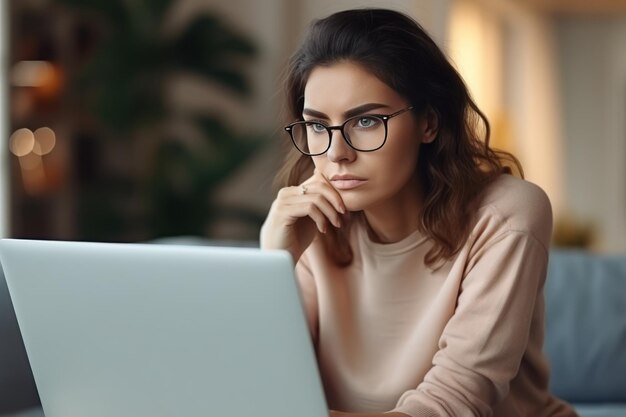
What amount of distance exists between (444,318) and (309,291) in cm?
27

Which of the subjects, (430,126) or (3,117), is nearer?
(430,126)

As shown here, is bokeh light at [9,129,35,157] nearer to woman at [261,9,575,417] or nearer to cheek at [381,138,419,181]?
woman at [261,9,575,417]

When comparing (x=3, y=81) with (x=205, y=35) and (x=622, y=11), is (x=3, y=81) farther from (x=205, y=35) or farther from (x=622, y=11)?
(x=622, y=11)

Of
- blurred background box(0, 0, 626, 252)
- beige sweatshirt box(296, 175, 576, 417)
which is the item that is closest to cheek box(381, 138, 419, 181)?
beige sweatshirt box(296, 175, 576, 417)

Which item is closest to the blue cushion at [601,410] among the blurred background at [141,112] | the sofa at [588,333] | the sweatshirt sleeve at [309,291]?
the sofa at [588,333]

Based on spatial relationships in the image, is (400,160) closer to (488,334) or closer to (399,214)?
(399,214)

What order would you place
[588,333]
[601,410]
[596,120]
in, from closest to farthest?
1. [601,410]
2. [588,333]
3. [596,120]

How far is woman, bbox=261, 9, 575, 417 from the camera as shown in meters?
1.44

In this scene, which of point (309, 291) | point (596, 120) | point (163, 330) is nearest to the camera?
point (163, 330)

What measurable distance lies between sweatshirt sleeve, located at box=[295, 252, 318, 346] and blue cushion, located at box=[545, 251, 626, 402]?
948 millimetres

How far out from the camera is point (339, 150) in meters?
1.43

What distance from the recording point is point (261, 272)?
3.49ft

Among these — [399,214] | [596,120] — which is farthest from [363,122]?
[596,120]

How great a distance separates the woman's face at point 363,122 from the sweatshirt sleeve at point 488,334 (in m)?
0.17
